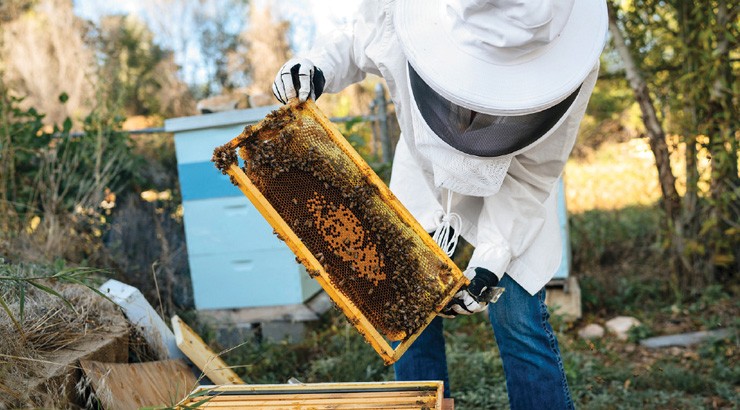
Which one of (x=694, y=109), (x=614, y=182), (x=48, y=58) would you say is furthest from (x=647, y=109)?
(x=48, y=58)

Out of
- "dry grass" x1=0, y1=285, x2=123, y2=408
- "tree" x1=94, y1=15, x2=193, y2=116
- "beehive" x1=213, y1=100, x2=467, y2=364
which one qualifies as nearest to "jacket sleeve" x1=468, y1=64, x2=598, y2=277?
"beehive" x1=213, y1=100, x2=467, y2=364

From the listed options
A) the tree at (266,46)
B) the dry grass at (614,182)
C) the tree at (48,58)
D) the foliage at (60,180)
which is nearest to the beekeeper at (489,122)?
the foliage at (60,180)

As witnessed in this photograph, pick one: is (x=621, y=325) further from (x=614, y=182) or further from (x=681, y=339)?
(x=614, y=182)

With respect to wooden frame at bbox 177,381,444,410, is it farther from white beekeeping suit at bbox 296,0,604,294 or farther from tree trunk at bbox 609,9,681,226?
tree trunk at bbox 609,9,681,226

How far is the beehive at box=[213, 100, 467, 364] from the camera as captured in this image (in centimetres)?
203

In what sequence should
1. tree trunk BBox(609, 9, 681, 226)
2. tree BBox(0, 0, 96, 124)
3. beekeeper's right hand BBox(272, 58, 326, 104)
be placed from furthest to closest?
tree BBox(0, 0, 96, 124)
tree trunk BBox(609, 9, 681, 226)
beekeeper's right hand BBox(272, 58, 326, 104)

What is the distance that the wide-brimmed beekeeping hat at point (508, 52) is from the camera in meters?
1.88

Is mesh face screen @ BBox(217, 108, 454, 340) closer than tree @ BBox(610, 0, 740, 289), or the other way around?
mesh face screen @ BBox(217, 108, 454, 340)

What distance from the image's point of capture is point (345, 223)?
2.17 m

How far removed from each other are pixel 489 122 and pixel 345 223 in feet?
1.80

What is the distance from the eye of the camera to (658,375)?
357cm

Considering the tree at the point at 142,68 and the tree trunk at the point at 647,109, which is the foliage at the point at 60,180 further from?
the tree at the point at 142,68

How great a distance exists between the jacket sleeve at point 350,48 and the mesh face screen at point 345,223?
35cm

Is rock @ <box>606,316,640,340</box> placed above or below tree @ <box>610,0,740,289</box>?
below
